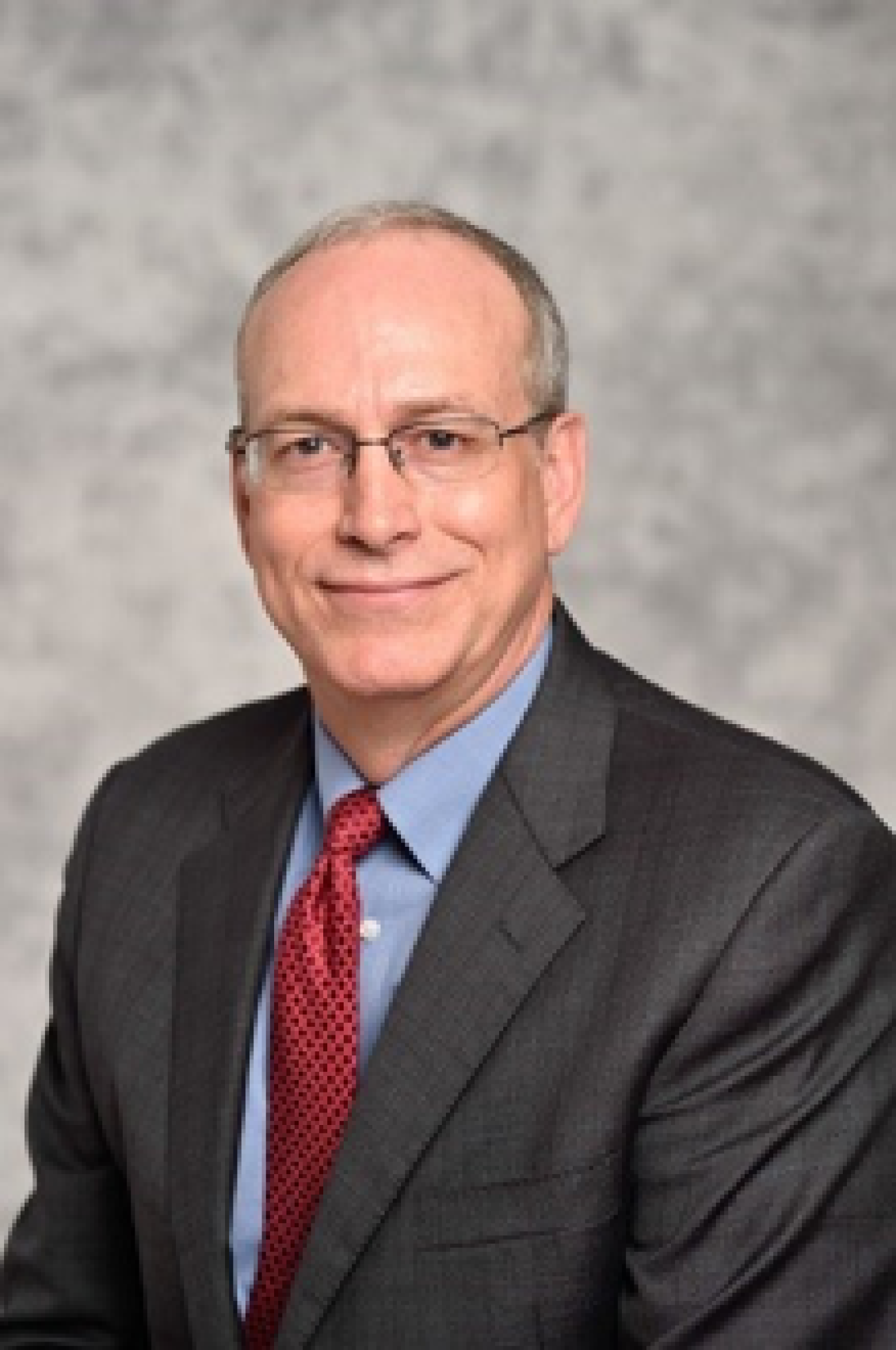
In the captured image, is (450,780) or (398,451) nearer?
(398,451)

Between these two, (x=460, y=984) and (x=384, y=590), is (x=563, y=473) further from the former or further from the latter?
(x=460, y=984)

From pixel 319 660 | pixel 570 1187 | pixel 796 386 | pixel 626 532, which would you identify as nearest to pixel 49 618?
pixel 626 532

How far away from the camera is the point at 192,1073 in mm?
3162

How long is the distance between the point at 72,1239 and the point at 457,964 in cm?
71

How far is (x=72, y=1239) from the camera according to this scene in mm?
3375

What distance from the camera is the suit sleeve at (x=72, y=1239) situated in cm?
337

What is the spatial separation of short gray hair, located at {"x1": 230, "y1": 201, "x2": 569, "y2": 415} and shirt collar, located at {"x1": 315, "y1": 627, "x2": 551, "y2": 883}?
31 centimetres

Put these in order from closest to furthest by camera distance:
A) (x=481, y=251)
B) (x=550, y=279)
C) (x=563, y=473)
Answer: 1. (x=481, y=251)
2. (x=563, y=473)
3. (x=550, y=279)

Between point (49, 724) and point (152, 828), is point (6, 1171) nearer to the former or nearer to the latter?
point (49, 724)

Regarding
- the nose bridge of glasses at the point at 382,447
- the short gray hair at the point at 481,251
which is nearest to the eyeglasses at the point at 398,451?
the nose bridge of glasses at the point at 382,447

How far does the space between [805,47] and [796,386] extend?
1.84 ft

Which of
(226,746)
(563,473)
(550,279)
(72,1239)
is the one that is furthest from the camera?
(550,279)

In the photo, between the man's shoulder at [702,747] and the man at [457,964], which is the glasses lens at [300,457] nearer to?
the man at [457,964]

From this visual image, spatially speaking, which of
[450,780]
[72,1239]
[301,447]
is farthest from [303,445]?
[72,1239]
